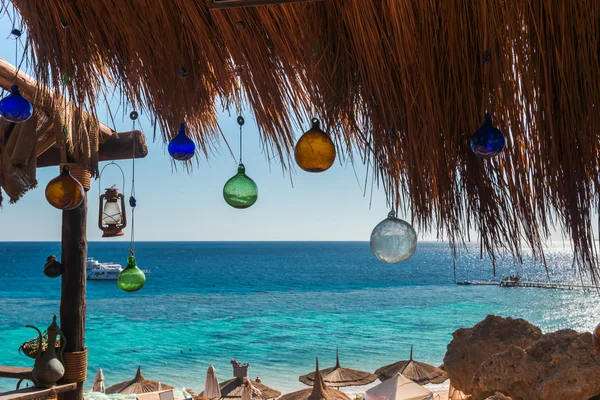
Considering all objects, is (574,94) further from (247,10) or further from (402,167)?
(247,10)

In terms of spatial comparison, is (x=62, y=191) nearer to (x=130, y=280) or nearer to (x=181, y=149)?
(x=181, y=149)

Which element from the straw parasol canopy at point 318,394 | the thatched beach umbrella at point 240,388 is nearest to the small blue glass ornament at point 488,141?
the straw parasol canopy at point 318,394

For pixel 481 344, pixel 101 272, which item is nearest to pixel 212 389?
pixel 481 344

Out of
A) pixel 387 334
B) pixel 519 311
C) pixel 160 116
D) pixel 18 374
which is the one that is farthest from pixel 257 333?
pixel 160 116

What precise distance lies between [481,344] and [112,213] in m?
2.20

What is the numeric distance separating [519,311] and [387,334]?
7.63 metres

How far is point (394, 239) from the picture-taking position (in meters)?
1.29

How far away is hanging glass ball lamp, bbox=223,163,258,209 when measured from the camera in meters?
1.38

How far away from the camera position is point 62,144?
109 inches

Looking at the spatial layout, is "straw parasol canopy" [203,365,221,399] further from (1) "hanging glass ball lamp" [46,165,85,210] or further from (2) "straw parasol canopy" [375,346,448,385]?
(1) "hanging glass ball lamp" [46,165,85,210]

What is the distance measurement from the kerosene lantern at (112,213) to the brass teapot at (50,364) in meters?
0.63

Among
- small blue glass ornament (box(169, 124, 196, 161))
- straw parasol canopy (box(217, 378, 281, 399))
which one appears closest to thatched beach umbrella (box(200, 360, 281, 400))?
straw parasol canopy (box(217, 378, 281, 399))

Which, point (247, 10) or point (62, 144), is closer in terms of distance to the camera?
point (247, 10)

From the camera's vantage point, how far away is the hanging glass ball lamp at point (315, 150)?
1137mm
